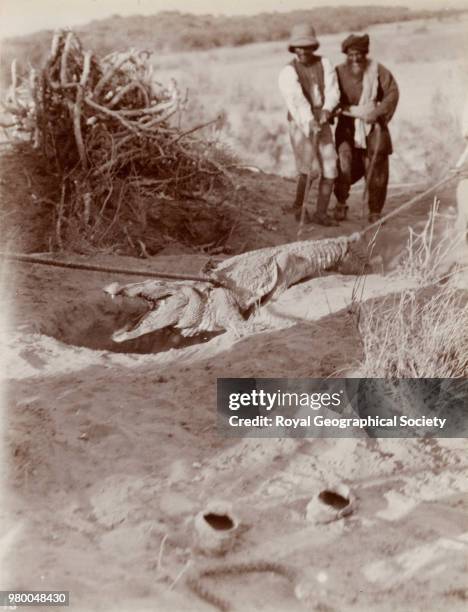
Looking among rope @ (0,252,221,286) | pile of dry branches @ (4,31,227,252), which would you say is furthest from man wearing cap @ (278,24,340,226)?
rope @ (0,252,221,286)

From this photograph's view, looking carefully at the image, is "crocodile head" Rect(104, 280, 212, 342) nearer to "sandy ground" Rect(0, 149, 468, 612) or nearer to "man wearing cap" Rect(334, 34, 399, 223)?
"sandy ground" Rect(0, 149, 468, 612)

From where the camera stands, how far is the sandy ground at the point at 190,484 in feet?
8.03

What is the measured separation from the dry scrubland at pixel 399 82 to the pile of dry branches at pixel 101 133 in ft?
0.82

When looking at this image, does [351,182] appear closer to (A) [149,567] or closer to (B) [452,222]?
(B) [452,222]

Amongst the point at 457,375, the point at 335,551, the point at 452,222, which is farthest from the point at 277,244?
the point at 335,551

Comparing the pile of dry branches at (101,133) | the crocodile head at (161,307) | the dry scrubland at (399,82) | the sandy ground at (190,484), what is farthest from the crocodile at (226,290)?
the dry scrubland at (399,82)

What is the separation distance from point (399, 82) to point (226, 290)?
6.21 feet

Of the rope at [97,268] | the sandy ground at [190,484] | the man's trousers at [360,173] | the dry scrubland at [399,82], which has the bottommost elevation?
the sandy ground at [190,484]

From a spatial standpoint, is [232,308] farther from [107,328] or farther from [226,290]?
[107,328]

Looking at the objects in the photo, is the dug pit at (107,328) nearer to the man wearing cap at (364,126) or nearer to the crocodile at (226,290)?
the crocodile at (226,290)

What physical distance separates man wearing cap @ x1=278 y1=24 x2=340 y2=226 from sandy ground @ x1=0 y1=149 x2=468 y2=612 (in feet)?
5.00

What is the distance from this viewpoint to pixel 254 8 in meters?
3.61

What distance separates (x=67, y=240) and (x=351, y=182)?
1940 mm

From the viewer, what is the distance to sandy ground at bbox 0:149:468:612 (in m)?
2.45
